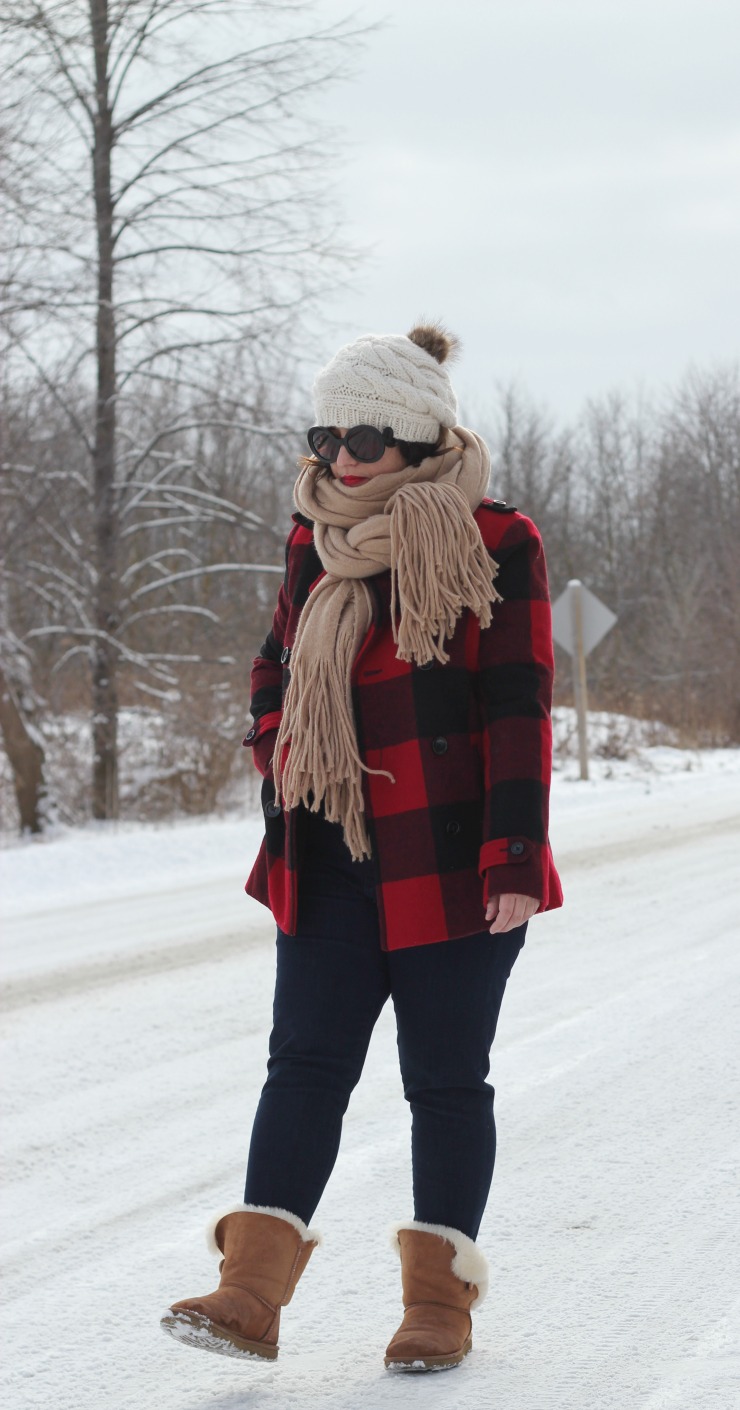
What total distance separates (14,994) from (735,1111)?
3355mm

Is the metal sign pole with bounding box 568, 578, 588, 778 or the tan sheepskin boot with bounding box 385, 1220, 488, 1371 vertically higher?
the metal sign pole with bounding box 568, 578, 588, 778

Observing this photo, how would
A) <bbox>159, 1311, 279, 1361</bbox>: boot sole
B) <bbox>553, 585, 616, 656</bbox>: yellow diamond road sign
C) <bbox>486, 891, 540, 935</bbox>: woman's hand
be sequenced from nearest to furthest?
<bbox>159, 1311, 279, 1361</bbox>: boot sole < <bbox>486, 891, 540, 935</bbox>: woman's hand < <bbox>553, 585, 616, 656</bbox>: yellow diamond road sign

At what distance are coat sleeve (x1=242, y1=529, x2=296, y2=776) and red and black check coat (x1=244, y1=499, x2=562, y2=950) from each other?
207 mm

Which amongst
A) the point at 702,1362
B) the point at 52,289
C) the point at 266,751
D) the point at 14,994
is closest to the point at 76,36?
the point at 52,289

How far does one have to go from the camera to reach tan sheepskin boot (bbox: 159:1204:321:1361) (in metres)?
2.48

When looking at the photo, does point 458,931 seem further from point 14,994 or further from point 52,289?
point 52,289

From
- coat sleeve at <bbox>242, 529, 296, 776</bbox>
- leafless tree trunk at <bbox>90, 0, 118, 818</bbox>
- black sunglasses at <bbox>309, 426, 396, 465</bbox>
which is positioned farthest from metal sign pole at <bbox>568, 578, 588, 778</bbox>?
black sunglasses at <bbox>309, 426, 396, 465</bbox>

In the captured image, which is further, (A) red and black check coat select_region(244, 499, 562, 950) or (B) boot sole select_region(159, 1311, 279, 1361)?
(A) red and black check coat select_region(244, 499, 562, 950)

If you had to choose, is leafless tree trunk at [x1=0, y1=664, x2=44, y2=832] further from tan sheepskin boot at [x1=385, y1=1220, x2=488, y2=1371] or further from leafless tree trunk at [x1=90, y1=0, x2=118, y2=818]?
tan sheepskin boot at [x1=385, y1=1220, x2=488, y2=1371]

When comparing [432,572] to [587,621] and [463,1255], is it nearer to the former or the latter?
[463,1255]

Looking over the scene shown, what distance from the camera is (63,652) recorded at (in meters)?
15.8

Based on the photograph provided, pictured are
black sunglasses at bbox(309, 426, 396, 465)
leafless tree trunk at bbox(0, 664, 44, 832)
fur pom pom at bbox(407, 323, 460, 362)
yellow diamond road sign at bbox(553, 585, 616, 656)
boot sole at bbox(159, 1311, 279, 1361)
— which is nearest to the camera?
boot sole at bbox(159, 1311, 279, 1361)

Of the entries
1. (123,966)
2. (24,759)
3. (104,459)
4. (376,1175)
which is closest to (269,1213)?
(376,1175)

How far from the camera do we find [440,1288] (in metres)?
2.71
